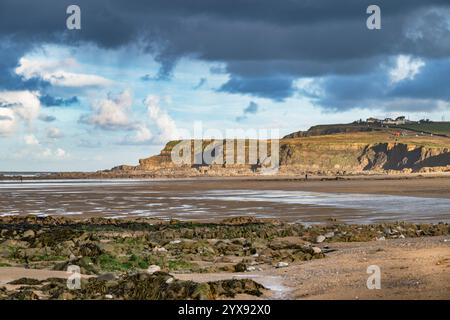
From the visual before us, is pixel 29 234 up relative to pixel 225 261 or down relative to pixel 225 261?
up

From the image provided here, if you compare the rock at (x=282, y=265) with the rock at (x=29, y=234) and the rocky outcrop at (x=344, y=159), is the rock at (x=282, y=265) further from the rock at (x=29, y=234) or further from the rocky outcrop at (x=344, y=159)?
the rocky outcrop at (x=344, y=159)

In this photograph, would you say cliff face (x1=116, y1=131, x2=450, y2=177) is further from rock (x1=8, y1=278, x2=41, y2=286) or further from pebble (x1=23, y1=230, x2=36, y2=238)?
rock (x1=8, y1=278, x2=41, y2=286)

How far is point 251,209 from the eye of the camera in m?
38.0

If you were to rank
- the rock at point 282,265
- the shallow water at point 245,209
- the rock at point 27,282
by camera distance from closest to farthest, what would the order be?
1. the rock at point 27,282
2. the rock at point 282,265
3. the shallow water at point 245,209

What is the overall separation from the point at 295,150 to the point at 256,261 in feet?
516

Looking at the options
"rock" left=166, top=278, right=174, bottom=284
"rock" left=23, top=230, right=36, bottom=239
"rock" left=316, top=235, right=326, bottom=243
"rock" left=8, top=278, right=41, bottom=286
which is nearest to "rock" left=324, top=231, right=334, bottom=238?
"rock" left=316, top=235, right=326, bottom=243

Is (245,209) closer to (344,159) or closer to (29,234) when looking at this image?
(29,234)

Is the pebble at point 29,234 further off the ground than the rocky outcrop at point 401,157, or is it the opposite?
the rocky outcrop at point 401,157

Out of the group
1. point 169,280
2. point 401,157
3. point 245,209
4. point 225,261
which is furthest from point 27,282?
point 401,157

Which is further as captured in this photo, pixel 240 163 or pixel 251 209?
pixel 240 163

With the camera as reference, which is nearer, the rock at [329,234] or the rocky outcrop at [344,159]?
the rock at [329,234]

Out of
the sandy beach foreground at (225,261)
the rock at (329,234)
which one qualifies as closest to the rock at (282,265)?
the sandy beach foreground at (225,261)
